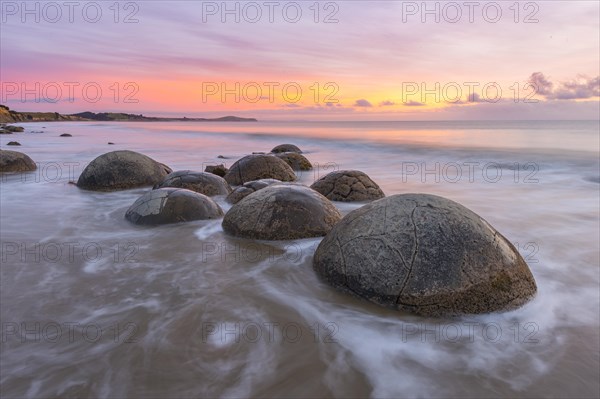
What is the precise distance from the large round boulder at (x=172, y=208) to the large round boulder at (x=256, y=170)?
339 cm

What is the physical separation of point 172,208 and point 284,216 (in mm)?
1759

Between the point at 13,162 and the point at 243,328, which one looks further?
the point at 13,162

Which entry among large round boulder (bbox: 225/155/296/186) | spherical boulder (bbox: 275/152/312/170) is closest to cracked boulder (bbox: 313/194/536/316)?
large round boulder (bbox: 225/155/296/186)

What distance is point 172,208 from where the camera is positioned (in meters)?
6.15

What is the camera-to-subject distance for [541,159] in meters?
17.4

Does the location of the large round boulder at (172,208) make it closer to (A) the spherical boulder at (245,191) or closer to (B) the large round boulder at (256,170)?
(A) the spherical boulder at (245,191)

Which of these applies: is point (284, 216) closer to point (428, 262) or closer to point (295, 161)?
point (428, 262)

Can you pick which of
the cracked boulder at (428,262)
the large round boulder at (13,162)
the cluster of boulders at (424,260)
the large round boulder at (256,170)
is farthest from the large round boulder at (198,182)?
the large round boulder at (13,162)

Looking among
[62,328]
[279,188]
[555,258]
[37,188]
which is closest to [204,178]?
[279,188]

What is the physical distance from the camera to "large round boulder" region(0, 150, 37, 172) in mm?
11992

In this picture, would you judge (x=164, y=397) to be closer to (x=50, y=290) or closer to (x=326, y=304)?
(x=326, y=304)

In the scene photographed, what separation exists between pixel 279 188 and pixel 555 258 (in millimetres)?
3301

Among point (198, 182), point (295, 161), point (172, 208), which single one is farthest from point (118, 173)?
point (295, 161)

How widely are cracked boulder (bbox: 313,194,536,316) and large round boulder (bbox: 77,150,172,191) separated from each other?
670cm
